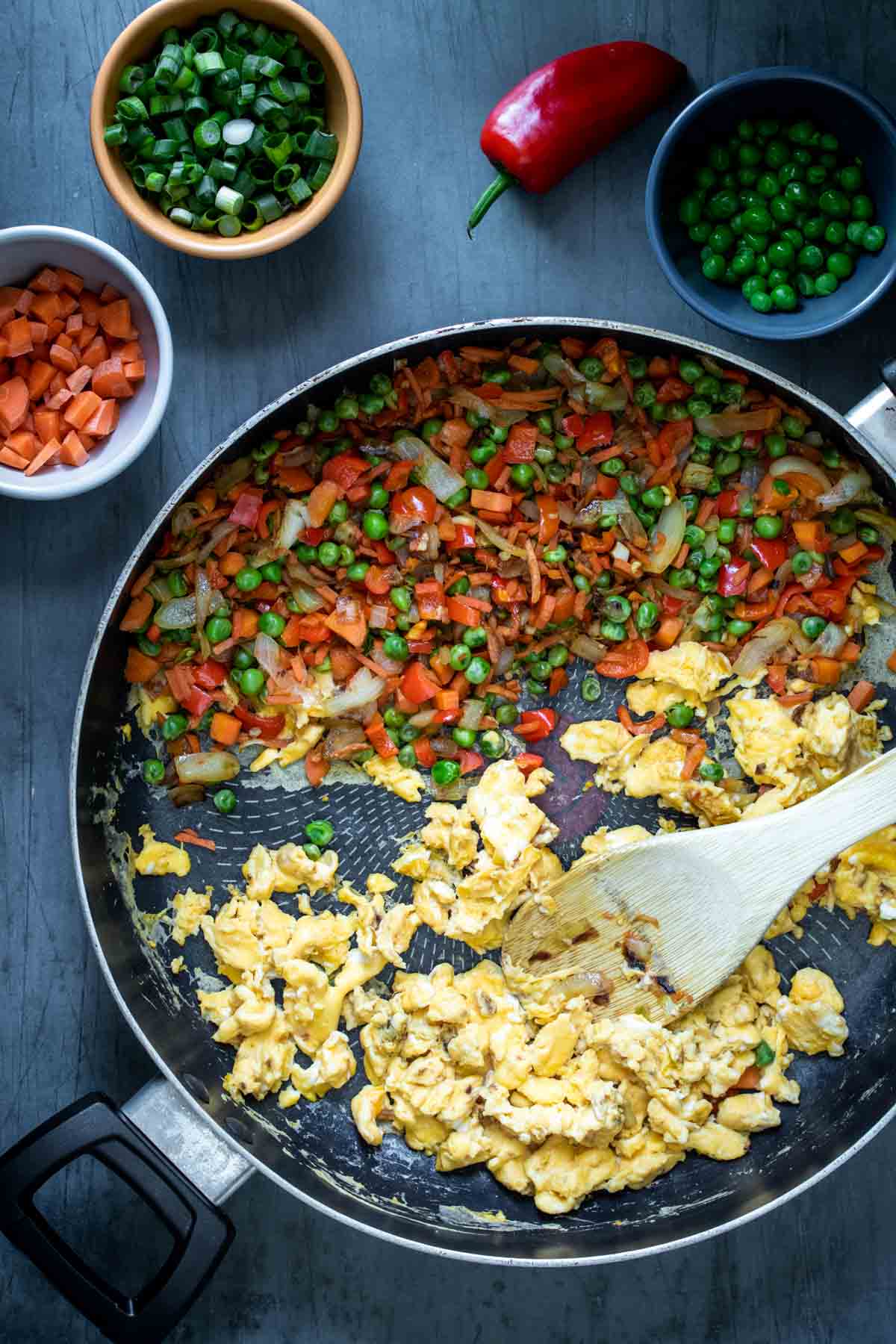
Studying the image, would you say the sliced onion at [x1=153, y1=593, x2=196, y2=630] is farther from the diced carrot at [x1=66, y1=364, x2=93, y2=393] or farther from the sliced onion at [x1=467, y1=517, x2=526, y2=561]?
the sliced onion at [x1=467, y1=517, x2=526, y2=561]

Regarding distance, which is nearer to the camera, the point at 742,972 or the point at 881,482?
the point at 881,482

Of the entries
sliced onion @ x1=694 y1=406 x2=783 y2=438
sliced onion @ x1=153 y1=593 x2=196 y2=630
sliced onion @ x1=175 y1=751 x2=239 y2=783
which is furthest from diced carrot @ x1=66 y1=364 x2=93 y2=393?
sliced onion @ x1=694 y1=406 x2=783 y2=438

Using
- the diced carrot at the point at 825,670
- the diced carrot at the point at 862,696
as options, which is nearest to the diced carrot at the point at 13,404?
the diced carrot at the point at 825,670

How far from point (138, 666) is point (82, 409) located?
744mm

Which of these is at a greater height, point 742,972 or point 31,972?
point 31,972

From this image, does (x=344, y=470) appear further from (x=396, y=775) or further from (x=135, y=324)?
(x=396, y=775)

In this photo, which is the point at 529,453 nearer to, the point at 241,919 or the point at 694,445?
the point at 694,445

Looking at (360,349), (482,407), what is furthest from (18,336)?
(482,407)

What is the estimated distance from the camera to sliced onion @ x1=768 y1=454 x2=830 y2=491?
10.8ft

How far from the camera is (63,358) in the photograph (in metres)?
3.13

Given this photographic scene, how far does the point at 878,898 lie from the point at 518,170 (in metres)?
2.36

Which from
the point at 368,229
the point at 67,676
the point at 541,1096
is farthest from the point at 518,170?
the point at 541,1096

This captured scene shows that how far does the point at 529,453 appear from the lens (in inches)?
130

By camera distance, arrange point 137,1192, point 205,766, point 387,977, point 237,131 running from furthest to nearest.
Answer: point 387,977, point 205,766, point 237,131, point 137,1192
